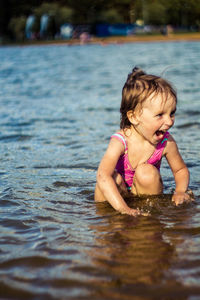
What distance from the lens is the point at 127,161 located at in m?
3.40

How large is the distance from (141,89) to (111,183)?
0.63 m

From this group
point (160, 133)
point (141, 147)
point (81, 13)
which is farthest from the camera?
point (81, 13)

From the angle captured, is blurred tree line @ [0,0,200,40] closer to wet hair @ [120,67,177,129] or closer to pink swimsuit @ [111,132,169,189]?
pink swimsuit @ [111,132,169,189]

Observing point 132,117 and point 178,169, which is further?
point 178,169

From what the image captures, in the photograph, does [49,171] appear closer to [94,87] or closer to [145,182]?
[145,182]

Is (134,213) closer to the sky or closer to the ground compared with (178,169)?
closer to the ground

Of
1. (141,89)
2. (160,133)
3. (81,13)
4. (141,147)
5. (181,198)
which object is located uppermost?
(81,13)

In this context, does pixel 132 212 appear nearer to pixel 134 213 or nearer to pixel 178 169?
pixel 134 213

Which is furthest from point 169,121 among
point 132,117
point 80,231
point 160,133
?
point 80,231

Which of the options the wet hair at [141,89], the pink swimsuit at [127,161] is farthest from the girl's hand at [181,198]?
the wet hair at [141,89]

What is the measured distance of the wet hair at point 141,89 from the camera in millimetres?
2979

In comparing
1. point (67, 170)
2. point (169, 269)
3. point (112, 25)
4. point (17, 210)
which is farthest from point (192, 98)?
point (112, 25)

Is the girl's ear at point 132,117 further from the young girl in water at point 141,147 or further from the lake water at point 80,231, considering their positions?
the lake water at point 80,231

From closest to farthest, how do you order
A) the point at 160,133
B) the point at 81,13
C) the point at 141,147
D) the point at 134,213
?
the point at 134,213 < the point at 160,133 < the point at 141,147 < the point at 81,13
